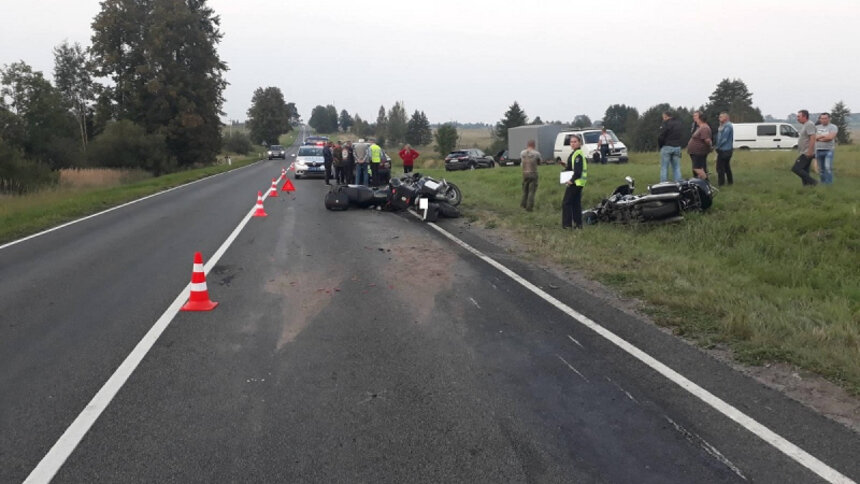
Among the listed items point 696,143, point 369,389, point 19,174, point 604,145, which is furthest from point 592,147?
point 369,389

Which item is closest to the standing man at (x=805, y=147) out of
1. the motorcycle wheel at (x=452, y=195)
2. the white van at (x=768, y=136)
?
the motorcycle wheel at (x=452, y=195)

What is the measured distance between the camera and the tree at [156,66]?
48.3 m

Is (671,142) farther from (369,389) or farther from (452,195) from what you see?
(369,389)

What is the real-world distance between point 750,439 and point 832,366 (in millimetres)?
1674

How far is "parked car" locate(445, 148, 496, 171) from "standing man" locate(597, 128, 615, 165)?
10.5m

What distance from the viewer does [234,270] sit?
28.1ft

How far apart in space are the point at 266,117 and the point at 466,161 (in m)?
91.4

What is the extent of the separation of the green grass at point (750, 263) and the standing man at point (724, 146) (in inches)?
14.1

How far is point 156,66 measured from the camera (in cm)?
4928

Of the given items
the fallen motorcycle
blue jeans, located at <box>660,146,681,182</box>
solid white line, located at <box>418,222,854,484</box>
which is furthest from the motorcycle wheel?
solid white line, located at <box>418,222,854,484</box>

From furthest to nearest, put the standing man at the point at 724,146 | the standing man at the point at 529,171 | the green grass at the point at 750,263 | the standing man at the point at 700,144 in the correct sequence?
the standing man at the point at 529,171 < the standing man at the point at 724,146 < the standing man at the point at 700,144 < the green grass at the point at 750,263

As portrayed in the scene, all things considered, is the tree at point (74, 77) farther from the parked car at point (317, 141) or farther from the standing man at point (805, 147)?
the standing man at point (805, 147)

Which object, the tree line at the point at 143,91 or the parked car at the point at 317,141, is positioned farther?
the tree line at the point at 143,91

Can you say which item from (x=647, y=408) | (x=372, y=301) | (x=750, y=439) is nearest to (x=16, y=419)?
(x=372, y=301)
